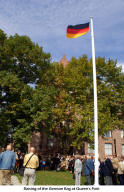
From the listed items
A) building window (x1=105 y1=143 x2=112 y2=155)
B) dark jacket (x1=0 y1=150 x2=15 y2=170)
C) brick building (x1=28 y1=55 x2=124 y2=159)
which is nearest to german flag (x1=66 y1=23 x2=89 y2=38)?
dark jacket (x1=0 y1=150 x2=15 y2=170)

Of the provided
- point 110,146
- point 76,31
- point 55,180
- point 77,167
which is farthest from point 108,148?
point 76,31

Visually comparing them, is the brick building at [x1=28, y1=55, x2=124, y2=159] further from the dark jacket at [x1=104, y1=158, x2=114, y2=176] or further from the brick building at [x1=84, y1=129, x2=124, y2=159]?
the dark jacket at [x1=104, y1=158, x2=114, y2=176]

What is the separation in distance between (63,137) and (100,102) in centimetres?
764

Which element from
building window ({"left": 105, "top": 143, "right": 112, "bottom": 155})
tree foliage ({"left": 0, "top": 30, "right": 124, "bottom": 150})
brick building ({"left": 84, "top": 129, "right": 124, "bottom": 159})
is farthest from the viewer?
building window ({"left": 105, "top": 143, "right": 112, "bottom": 155})

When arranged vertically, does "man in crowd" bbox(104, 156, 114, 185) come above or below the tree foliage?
below

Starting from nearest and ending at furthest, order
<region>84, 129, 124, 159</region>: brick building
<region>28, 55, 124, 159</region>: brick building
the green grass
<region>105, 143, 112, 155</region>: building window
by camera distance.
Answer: the green grass < <region>28, 55, 124, 159</region>: brick building < <region>84, 129, 124, 159</region>: brick building < <region>105, 143, 112, 155</region>: building window

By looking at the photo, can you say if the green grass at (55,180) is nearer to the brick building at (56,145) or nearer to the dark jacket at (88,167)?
the dark jacket at (88,167)

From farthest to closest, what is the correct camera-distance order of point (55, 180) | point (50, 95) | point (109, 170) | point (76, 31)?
point (50, 95)
point (55, 180)
point (76, 31)
point (109, 170)

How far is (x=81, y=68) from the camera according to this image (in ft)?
87.4

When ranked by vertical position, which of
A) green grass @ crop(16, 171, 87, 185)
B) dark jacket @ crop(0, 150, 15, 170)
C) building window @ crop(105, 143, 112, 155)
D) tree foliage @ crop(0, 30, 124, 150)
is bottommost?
green grass @ crop(16, 171, 87, 185)

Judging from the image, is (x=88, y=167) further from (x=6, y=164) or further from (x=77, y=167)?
(x=6, y=164)

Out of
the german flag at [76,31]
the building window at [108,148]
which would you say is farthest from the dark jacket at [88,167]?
the building window at [108,148]

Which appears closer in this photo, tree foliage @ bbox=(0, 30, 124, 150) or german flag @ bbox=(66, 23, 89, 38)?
german flag @ bbox=(66, 23, 89, 38)

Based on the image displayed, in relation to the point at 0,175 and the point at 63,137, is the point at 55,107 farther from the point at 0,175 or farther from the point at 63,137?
the point at 0,175
